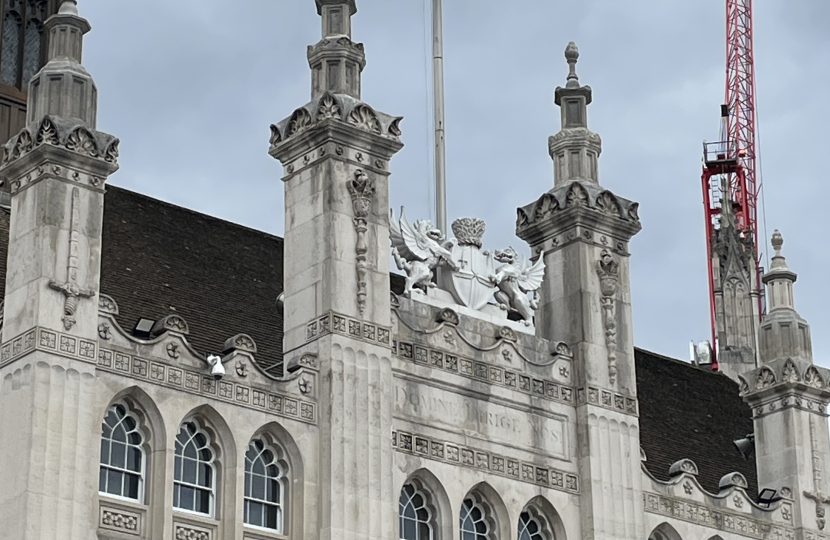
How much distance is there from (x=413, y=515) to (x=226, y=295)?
23.9ft

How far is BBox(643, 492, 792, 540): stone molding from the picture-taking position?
43.2m

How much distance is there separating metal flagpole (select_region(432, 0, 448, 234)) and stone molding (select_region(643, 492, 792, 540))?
22.3 ft

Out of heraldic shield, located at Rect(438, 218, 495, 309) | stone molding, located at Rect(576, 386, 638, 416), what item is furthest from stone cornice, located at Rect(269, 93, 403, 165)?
stone molding, located at Rect(576, 386, 638, 416)

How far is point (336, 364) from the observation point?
38.7 meters

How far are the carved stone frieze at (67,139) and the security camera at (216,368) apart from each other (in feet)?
12.2

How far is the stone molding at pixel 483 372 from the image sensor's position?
132ft

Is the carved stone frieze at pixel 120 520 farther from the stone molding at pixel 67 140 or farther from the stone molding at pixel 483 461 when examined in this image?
the stone molding at pixel 67 140

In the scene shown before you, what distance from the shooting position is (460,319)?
4175 cm

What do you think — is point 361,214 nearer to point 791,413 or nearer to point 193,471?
point 193,471

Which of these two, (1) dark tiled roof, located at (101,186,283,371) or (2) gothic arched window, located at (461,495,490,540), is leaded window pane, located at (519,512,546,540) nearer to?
(2) gothic arched window, located at (461,495,490,540)

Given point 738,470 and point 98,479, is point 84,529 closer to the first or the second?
point 98,479

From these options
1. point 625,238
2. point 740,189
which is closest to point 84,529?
point 625,238

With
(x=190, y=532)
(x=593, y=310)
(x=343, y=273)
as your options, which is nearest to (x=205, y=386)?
(x=190, y=532)

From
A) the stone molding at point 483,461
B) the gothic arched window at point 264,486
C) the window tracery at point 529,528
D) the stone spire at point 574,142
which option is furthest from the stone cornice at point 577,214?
the gothic arched window at point 264,486
